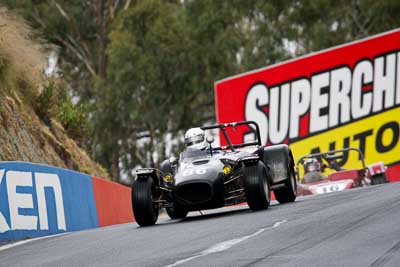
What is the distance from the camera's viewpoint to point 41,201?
685 inches

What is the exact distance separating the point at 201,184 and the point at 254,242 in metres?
4.83

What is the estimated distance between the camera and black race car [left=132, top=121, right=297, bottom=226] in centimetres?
1573

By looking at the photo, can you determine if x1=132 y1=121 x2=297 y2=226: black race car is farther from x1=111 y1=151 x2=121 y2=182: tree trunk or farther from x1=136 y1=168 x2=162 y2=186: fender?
x1=111 y1=151 x2=121 y2=182: tree trunk

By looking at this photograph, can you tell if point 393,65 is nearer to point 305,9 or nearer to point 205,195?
point 305,9

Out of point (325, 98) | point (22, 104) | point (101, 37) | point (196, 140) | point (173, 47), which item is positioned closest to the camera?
point (196, 140)

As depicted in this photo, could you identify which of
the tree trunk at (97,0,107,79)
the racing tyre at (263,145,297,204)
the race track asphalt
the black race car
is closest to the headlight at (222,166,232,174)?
the black race car

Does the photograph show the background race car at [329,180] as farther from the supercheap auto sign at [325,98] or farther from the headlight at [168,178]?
the headlight at [168,178]

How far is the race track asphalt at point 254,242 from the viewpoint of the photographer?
932 cm

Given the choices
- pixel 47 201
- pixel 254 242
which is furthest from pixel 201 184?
pixel 254 242

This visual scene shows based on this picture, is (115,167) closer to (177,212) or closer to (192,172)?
(177,212)

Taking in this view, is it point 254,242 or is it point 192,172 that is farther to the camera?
point 192,172

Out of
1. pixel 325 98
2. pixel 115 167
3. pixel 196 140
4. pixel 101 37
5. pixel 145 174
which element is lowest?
pixel 145 174

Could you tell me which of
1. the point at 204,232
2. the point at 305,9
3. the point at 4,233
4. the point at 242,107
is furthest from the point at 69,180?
the point at 305,9

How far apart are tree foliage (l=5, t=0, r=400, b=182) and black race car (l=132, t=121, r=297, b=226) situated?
36.0 meters
